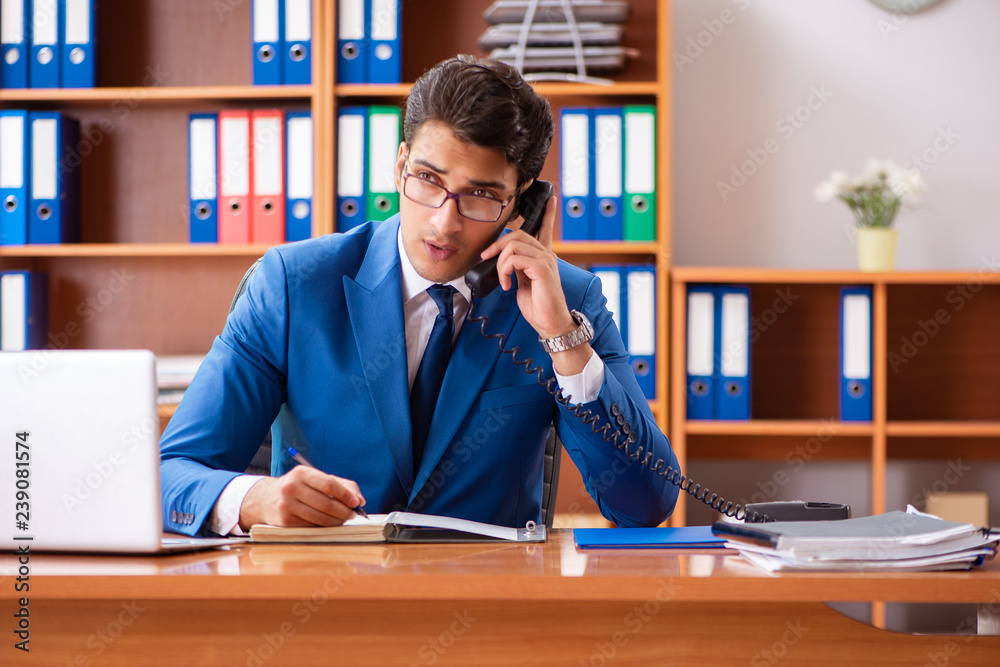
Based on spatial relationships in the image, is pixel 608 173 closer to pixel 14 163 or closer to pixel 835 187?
pixel 835 187

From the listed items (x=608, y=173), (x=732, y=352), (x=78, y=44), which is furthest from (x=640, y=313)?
(x=78, y=44)

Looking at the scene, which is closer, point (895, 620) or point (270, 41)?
point (270, 41)

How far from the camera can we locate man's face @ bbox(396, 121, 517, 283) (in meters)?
1.24

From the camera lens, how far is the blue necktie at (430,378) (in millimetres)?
1304

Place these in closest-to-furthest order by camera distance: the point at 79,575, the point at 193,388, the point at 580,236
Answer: the point at 79,575 → the point at 193,388 → the point at 580,236

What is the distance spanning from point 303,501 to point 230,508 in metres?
0.11

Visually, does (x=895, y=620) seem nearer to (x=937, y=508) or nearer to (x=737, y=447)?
(x=937, y=508)

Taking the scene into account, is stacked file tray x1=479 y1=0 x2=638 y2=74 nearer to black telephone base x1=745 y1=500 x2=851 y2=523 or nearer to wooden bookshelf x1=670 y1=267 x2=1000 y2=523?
wooden bookshelf x1=670 y1=267 x2=1000 y2=523

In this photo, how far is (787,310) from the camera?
2531 millimetres

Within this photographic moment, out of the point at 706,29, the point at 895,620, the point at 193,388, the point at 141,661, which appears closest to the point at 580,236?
the point at 706,29

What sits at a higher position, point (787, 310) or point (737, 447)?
point (787, 310)

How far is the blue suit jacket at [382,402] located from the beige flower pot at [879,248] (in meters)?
1.31

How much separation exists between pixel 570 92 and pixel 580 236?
0.40 metres

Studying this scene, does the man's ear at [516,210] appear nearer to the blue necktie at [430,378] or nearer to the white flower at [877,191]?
the blue necktie at [430,378]
